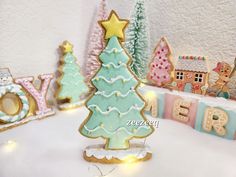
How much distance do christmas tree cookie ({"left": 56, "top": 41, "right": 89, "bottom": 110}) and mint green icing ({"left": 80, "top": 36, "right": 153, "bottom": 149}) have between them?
548 mm

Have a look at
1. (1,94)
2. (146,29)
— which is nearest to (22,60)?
(1,94)

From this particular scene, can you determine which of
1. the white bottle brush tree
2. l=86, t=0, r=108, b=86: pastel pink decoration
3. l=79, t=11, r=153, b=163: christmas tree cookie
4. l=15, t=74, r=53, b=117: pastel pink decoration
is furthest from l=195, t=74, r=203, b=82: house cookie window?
l=15, t=74, r=53, b=117: pastel pink decoration

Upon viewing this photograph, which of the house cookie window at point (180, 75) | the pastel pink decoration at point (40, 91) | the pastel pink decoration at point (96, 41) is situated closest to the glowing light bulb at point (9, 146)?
the pastel pink decoration at point (40, 91)

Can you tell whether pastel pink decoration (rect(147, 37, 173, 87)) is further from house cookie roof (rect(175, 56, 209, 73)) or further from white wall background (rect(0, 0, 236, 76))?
white wall background (rect(0, 0, 236, 76))

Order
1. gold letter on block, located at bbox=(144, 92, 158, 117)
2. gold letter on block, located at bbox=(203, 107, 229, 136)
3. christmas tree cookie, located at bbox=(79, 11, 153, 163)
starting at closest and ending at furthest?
christmas tree cookie, located at bbox=(79, 11, 153, 163) < gold letter on block, located at bbox=(203, 107, 229, 136) < gold letter on block, located at bbox=(144, 92, 158, 117)

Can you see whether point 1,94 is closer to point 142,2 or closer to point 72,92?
point 72,92

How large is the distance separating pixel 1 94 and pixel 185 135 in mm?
882

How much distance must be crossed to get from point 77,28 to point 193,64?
784 millimetres

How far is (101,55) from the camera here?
796 mm

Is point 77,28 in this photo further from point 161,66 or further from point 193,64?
point 193,64

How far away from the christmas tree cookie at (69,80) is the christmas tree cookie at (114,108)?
Result: 0.55 metres

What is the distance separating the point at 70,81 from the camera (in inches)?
52.4

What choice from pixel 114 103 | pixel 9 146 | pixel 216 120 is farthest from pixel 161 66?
pixel 9 146

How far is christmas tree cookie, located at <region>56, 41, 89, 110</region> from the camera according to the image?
51.8 inches
